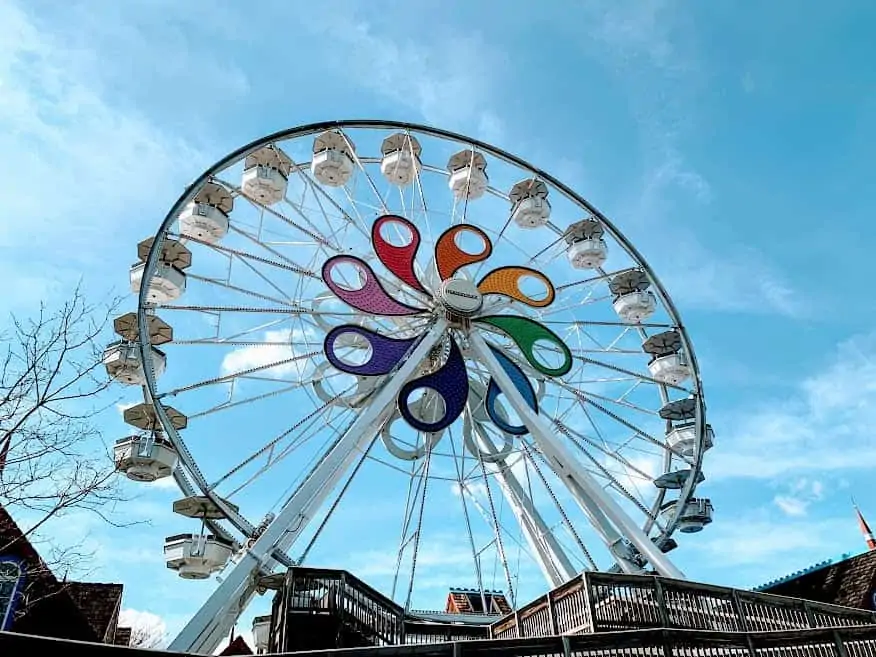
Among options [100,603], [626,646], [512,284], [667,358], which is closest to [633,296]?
[667,358]

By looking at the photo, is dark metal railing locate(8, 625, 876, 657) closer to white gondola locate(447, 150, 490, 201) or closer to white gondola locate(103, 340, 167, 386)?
white gondola locate(103, 340, 167, 386)

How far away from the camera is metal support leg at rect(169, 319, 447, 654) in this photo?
992cm

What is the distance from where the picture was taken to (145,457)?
12.7m

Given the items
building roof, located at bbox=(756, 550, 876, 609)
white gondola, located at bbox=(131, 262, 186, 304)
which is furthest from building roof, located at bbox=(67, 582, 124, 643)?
building roof, located at bbox=(756, 550, 876, 609)

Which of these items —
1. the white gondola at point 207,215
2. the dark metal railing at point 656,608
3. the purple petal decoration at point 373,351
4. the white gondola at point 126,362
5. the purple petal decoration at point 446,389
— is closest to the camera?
the dark metal railing at point 656,608

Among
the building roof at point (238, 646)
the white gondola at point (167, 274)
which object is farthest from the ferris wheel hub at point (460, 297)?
the building roof at point (238, 646)

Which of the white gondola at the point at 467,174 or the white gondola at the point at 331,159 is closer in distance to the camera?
the white gondola at the point at 331,159

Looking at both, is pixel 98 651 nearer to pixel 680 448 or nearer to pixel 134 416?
pixel 134 416

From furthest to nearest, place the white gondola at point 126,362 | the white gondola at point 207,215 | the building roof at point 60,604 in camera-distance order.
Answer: the white gondola at point 207,215 → the building roof at point 60,604 → the white gondola at point 126,362

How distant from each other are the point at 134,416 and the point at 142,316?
187cm

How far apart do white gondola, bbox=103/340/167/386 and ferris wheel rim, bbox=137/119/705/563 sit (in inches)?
4.3

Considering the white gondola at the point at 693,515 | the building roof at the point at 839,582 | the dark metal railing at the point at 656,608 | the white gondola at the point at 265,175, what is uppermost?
the white gondola at the point at 265,175

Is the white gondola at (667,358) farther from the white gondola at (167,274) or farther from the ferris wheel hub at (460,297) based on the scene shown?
the white gondola at (167,274)

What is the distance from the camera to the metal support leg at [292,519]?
9920 mm
